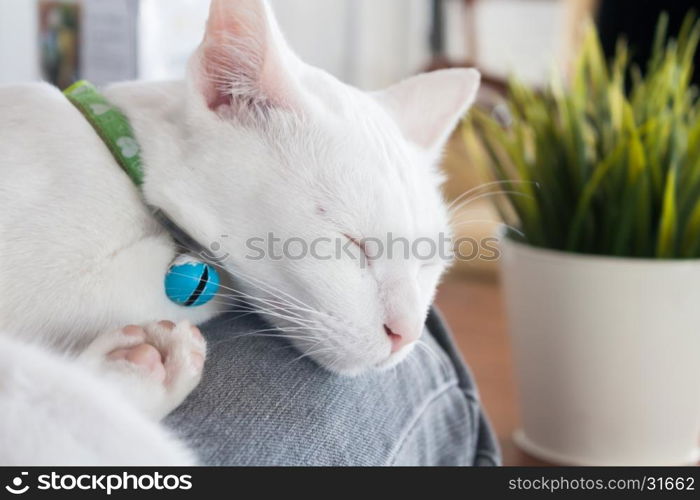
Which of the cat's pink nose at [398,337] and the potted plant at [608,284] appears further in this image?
the potted plant at [608,284]

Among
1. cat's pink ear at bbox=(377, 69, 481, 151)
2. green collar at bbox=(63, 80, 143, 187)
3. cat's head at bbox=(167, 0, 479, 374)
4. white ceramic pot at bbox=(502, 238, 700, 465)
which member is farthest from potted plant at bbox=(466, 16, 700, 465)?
green collar at bbox=(63, 80, 143, 187)

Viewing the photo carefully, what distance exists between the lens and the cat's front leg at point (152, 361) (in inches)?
19.5

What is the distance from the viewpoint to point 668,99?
110 cm

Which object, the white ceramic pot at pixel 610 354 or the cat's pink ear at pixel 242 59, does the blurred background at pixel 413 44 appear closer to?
the white ceramic pot at pixel 610 354

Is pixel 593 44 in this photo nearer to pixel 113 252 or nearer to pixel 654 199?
pixel 654 199

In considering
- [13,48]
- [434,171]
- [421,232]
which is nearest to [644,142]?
[434,171]

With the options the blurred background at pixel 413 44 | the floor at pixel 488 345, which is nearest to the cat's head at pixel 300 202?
the blurred background at pixel 413 44

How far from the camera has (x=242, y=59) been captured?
1.92 ft

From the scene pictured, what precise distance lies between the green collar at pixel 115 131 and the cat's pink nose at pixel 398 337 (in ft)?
0.73

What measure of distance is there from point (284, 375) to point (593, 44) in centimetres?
84

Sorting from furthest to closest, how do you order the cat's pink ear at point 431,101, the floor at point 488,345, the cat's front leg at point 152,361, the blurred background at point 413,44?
the blurred background at point 413,44
the floor at point 488,345
the cat's pink ear at point 431,101
the cat's front leg at point 152,361

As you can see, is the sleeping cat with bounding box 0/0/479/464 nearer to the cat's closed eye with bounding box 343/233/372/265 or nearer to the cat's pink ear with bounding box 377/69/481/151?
the cat's closed eye with bounding box 343/233/372/265

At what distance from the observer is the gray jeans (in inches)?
20.7

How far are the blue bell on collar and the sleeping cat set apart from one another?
1 centimetres
